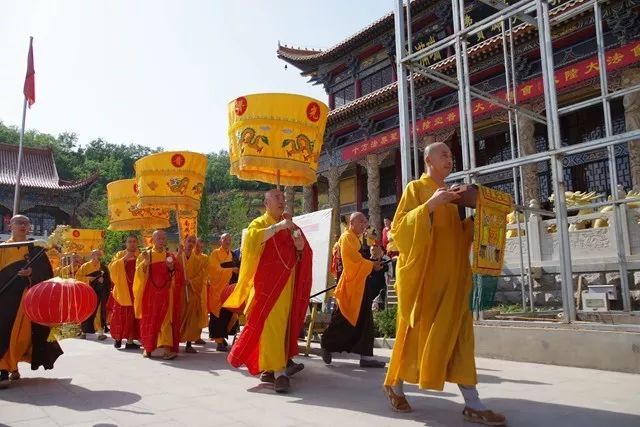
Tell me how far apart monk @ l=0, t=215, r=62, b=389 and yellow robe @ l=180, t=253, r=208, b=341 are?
2221 millimetres

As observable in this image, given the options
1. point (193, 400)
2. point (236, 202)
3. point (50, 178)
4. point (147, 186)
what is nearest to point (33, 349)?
point (193, 400)

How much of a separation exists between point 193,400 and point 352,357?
8.90 feet

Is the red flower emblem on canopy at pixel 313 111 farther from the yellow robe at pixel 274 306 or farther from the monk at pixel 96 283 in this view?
the monk at pixel 96 283

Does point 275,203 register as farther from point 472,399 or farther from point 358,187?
point 358,187

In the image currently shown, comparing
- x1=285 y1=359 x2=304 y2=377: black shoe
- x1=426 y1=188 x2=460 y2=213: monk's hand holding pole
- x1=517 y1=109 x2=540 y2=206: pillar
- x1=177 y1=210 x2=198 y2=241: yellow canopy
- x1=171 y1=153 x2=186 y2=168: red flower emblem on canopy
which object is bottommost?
x1=285 y1=359 x2=304 y2=377: black shoe

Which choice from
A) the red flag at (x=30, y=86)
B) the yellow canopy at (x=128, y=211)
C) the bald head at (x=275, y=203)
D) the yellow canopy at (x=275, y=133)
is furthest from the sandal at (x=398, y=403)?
the red flag at (x=30, y=86)

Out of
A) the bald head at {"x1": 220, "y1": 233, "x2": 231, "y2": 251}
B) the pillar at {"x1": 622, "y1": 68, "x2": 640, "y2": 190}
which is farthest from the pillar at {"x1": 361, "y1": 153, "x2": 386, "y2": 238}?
the bald head at {"x1": 220, "y1": 233, "x2": 231, "y2": 251}

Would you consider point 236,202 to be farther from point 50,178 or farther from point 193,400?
point 193,400

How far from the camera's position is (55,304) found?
4.02 metres

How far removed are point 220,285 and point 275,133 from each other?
314 centimetres

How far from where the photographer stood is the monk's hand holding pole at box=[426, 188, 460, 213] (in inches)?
112

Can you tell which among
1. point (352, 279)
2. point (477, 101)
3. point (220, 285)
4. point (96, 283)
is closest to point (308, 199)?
point (477, 101)

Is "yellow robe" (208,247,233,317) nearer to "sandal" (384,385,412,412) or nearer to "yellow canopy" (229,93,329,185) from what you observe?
"yellow canopy" (229,93,329,185)

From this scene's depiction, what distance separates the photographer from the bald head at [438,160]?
10.3 feet
